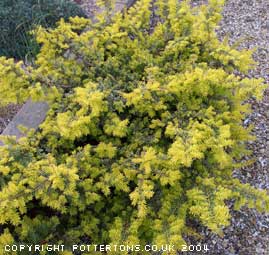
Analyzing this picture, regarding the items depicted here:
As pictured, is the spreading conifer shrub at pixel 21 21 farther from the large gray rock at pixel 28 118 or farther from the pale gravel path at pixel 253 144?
the pale gravel path at pixel 253 144

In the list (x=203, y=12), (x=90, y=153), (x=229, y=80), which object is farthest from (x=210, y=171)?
(x=203, y=12)

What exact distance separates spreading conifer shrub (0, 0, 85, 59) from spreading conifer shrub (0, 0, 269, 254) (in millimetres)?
899

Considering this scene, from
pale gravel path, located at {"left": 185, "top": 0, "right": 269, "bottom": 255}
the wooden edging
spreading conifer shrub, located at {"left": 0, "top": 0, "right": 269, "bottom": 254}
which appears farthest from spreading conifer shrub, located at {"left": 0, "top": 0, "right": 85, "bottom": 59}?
pale gravel path, located at {"left": 185, "top": 0, "right": 269, "bottom": 255}

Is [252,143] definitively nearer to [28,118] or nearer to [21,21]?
[28,118]

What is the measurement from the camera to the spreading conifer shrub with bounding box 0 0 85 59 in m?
3.78

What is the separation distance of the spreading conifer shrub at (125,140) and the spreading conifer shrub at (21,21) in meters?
0.90

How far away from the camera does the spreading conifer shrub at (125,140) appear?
220 centimetres

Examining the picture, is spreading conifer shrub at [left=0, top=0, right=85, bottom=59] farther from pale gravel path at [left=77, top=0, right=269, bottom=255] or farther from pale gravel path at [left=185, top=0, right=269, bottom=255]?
pale gravel path at [left=185, top=0, right=269, bottom=255]

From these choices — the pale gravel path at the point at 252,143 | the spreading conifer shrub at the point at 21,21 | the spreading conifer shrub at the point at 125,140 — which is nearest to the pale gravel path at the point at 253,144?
the pale gravel path at the point at 252,143

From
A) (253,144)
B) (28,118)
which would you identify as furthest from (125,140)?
(253,144)

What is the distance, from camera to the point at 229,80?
2574 millimetres

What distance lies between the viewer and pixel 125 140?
2.71 metres

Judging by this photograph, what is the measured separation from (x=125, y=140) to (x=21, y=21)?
181cm

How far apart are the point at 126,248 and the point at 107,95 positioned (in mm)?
904
